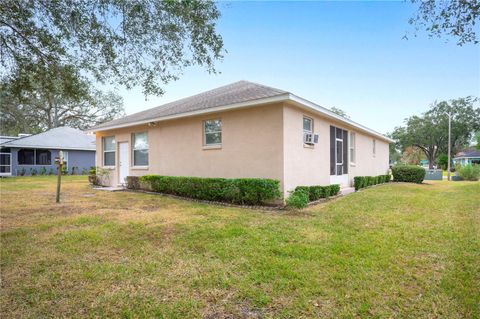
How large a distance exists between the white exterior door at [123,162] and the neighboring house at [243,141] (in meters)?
0.03

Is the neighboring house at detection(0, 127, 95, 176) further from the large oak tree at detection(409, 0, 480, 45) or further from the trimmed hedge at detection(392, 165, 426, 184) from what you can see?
the trimmed hedge at detection(392, 165, 426, 184)

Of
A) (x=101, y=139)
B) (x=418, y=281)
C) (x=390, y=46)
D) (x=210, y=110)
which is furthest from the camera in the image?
(x=101, y=139)

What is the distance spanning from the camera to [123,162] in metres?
14.0

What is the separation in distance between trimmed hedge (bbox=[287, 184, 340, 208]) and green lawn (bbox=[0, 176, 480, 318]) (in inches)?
32.0

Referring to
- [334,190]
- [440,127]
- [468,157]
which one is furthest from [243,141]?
[468,157]

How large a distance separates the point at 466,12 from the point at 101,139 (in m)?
15.9

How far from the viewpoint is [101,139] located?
1529cm

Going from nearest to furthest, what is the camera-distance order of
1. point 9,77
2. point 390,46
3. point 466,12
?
point 466,12
point 9,77
point 390,46

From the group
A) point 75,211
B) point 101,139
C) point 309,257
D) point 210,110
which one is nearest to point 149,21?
point 210,110

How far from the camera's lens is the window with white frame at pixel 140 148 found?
42.8ft

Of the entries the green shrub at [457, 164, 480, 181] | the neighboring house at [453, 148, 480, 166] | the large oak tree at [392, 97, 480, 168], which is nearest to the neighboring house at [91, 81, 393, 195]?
the green shrub at [457, 164, 480, 181]

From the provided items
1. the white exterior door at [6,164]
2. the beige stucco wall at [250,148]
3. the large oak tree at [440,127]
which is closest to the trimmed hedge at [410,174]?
the beige stucco wall at [250,148]

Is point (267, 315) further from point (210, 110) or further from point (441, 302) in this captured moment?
point (210, 110)

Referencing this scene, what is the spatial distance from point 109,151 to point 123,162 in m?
1.67
